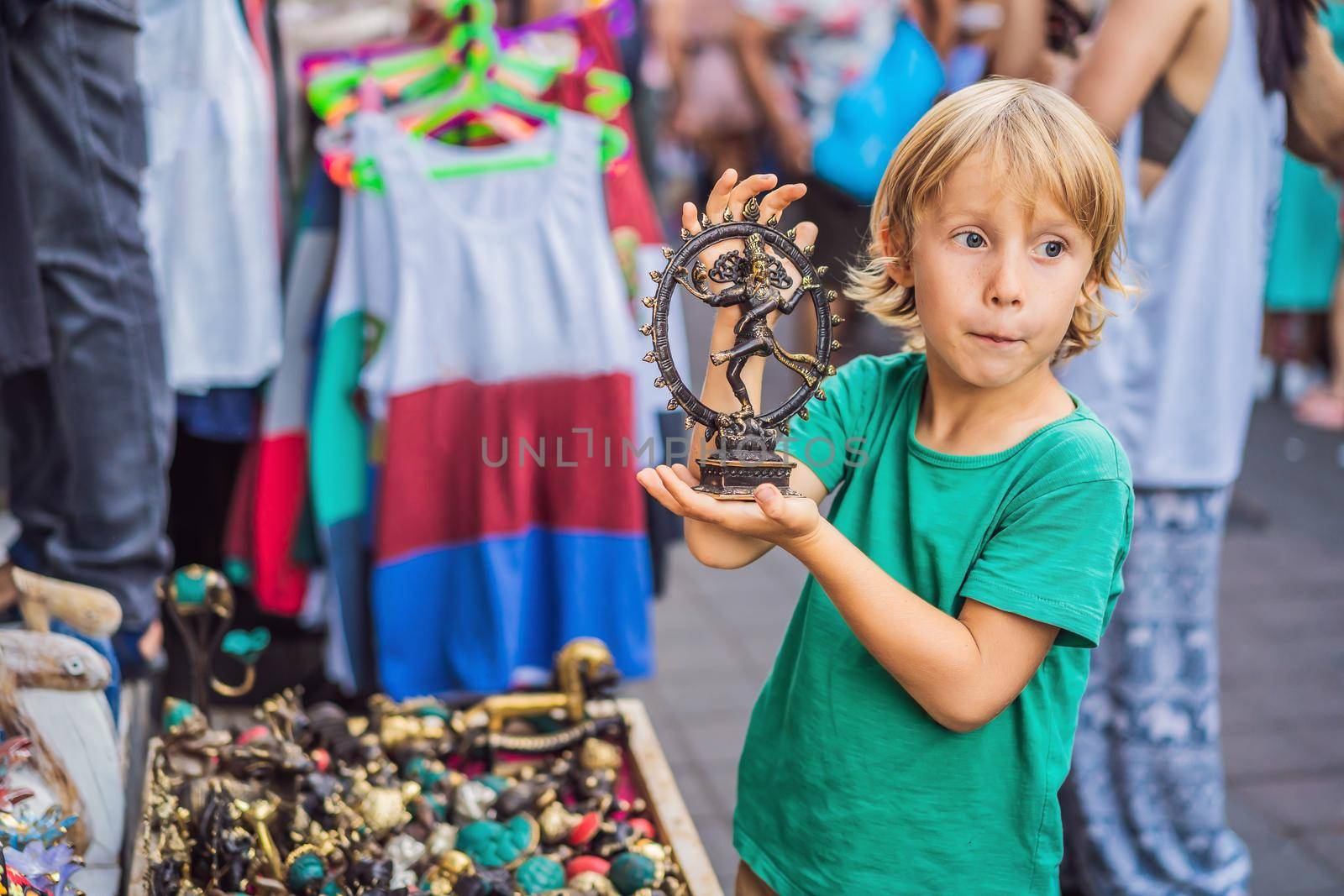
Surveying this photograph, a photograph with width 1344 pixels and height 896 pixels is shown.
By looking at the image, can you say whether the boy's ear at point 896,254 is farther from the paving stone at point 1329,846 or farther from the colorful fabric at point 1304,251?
the colorful fabric at point 1304,251

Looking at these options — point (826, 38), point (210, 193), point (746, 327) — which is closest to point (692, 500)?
point (746, 327)

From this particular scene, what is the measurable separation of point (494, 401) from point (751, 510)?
4.55ft

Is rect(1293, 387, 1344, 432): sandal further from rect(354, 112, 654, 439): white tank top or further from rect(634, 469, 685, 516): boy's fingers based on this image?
rect(634, 469, 685, 516): boy's fingers

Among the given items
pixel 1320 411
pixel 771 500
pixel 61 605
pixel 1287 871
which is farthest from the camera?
pixel 1320 411

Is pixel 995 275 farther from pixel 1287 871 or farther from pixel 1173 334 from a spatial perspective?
pixel 1287 871

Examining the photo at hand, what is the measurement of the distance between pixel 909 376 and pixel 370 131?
138 cm

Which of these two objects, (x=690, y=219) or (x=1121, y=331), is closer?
(x=690, y=219)

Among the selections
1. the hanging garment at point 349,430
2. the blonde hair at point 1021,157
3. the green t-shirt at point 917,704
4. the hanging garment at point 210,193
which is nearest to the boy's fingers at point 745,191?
the blonde hair at point 1021,157

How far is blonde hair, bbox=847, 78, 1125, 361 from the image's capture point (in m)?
1.11

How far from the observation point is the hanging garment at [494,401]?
237 cm

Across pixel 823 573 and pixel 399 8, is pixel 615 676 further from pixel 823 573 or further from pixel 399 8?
pixel 399 8

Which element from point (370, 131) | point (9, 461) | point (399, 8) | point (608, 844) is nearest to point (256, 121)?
point (370, 131)

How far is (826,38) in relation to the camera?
5324 millimetres

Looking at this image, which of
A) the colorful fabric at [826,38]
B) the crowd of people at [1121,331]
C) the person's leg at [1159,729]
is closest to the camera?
the crowd of people at [1121,331]
